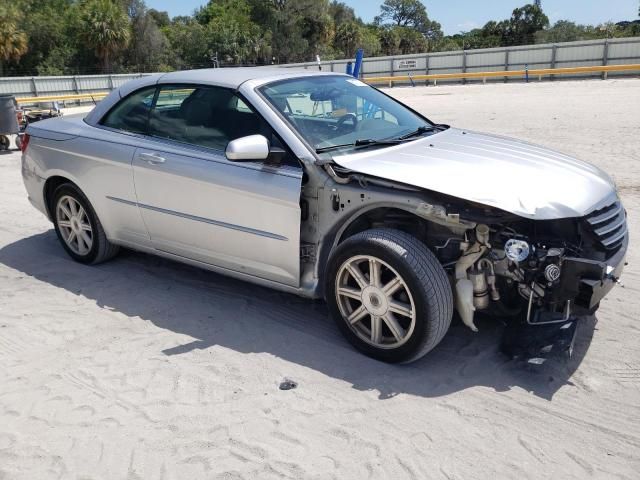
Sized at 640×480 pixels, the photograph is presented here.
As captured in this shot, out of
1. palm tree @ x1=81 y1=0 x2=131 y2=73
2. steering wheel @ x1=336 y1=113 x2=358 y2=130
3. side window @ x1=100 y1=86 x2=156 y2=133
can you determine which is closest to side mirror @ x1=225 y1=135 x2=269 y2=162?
steering wheel @ x1=336 y1=113 x2=358 y2=130

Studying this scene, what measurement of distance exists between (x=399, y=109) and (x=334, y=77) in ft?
1.97

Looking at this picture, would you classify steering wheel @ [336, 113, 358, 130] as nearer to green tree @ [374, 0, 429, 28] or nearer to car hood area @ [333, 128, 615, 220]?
car hood area @ [333, 128, 615, 220]

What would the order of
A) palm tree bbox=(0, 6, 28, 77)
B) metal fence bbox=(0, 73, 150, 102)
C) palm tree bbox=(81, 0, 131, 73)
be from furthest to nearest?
palm tree bbox=(81, 0, 131, 73) < palm tree bbox=(0, 6, 28, 77) < metal fence bbox=(0, 73, 150, 102)

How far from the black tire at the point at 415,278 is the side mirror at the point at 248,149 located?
31.1 inches

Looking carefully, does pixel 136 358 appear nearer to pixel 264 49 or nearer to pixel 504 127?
pixel 504 127

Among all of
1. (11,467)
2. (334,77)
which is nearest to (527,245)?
(334,77)

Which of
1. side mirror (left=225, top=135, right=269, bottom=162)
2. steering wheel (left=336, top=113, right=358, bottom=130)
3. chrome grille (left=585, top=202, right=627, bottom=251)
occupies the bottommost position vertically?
chrome grille (left=585, top=202, right=627, bottom=251)

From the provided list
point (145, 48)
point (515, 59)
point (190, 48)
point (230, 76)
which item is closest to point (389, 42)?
point (190, 48)

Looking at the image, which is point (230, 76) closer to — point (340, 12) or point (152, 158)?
point (152, 158)

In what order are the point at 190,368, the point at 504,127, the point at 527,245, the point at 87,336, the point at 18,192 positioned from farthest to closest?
the point at 504,127, the point at 18,192, the point at 87,336, the point at 190,368, the point at 527,245

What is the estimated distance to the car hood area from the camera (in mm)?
3312

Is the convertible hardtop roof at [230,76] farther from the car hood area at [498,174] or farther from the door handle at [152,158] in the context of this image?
the car hood area at [498,174]

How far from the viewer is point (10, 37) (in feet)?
129

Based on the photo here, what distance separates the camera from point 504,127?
13.7 m
